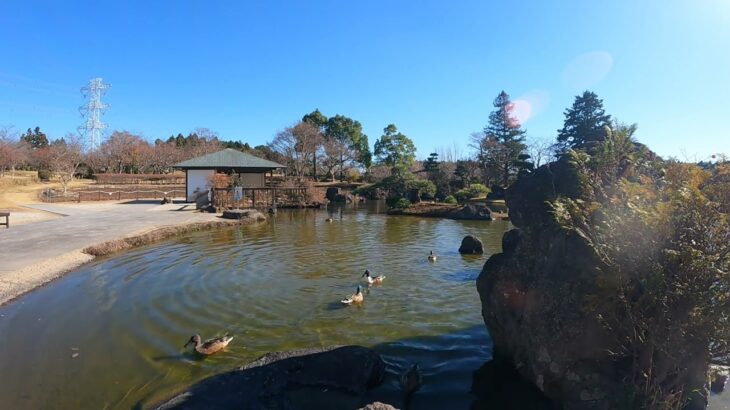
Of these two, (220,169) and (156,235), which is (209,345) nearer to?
(156,235)

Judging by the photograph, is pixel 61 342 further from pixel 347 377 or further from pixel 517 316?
pixel 517 316

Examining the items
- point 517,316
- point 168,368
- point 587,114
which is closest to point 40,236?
point 168,368

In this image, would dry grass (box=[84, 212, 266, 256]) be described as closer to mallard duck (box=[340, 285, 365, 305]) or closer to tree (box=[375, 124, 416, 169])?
mallard duck (box=[340, 285, 365, 305])

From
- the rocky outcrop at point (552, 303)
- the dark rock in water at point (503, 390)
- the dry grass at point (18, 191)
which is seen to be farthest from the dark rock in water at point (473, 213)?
the dry grass at point (18, 191)

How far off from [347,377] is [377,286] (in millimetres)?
5292

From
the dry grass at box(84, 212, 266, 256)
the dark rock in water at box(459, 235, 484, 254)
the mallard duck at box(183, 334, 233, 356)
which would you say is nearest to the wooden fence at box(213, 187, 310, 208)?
the dry grass at box(84, 212, 266, 256)

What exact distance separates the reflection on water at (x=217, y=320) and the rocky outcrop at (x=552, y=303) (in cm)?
94

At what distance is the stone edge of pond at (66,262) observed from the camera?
9203mm

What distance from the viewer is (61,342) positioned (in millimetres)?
6809

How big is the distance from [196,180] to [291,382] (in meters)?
30.8

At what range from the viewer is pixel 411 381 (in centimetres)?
519

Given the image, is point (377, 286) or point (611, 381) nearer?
point (611, 381)

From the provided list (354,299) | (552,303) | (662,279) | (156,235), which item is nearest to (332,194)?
(156,235)

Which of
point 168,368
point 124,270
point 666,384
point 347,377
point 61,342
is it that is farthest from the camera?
point 124,270
